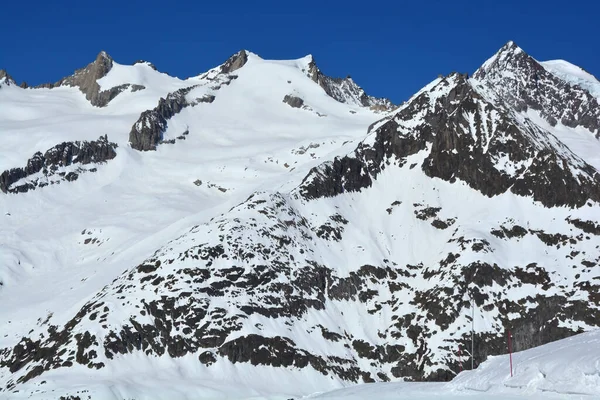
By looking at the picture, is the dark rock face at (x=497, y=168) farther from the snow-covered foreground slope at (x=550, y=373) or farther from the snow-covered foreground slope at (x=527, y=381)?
the snow-covered foreground slope at (x=550, y=373)

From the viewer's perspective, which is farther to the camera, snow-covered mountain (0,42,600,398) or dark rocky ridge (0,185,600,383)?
dark rocky ridge (0,185,600,383)

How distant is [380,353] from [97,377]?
53910 millimetres

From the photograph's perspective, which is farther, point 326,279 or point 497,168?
point 497,168

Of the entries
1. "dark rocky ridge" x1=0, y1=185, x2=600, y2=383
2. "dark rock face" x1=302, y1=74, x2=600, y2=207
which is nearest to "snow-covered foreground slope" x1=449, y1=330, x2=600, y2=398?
"dark rocky ridge" x1=0, y1=185, x2=600, y2=383

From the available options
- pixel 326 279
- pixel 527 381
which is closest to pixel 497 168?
pixel 326 279

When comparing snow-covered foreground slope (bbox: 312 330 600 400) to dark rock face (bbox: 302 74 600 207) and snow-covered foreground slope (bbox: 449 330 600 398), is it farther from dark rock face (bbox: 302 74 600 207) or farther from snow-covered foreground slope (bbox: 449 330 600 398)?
dark rock face (bbox: 302 74 600 207)

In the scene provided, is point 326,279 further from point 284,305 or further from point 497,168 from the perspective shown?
point 497,168

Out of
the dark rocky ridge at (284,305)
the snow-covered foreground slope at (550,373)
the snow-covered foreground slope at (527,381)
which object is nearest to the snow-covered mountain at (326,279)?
the dark rocky ridge at (284,305)

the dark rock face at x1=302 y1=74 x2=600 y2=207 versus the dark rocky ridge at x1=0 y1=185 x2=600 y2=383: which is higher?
the dark rock face at x1=302 y1=74 x2=600 y2=207

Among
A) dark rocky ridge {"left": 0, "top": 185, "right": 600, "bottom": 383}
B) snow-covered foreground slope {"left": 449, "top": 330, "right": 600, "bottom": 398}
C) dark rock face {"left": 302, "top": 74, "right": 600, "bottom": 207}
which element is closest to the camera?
snow-covered foreground slope {"left": 449, "top": 330, "right": 600, "bottom": 398}

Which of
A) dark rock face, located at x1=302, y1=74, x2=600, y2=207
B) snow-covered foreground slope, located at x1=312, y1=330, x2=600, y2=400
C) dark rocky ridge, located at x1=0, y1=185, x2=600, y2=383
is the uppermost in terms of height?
dark rock face, located at x1=302, y1=74, x2=600, y2=207

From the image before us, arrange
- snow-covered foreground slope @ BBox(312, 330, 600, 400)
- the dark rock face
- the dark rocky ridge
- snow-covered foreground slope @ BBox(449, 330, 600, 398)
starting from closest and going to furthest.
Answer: snow-covered foreground slope @ BBox(449, 330, 600, 398), snow-covered foreground slope @ BBox(312, 330, 600, 400), the dark rocky ridge, the dark rock face

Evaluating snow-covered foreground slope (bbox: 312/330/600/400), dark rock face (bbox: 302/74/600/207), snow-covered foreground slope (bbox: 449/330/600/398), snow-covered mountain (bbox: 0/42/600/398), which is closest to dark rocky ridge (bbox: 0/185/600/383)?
snow-covered mountain (bbox: 0/42/600/398)

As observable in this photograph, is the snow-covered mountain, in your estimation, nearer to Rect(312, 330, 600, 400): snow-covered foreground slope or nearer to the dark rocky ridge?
the dark rocky ridge
